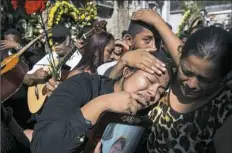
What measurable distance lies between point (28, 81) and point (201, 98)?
312 centimetres

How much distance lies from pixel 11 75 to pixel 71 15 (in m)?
4.50

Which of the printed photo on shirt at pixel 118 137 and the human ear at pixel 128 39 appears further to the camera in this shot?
the human ear at pixel 128 39

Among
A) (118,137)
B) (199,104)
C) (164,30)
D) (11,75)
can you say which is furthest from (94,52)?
(118,137)

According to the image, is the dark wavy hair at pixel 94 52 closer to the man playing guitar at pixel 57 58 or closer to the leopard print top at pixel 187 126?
the man playing guitar at pixel 57 58

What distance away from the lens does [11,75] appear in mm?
3551

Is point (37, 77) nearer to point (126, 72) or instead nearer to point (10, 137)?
point (10, 137)

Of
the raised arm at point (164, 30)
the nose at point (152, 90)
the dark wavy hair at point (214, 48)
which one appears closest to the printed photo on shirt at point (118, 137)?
the nose at point (152, 90)

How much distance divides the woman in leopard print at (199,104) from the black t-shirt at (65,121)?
11.8 inches

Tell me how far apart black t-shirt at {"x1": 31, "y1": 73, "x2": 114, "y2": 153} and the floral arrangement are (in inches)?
220

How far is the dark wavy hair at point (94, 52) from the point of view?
353cm

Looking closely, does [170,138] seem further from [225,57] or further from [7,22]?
[7,22]

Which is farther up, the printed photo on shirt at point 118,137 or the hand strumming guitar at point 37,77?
the printed photo on shirt at point 118,137

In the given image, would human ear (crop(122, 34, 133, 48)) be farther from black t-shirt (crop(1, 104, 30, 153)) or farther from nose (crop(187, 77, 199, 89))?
nose (crop(187, 77, 199, 89))

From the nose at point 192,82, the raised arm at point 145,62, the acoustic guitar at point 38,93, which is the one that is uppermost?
the raised arm at point 145,62
